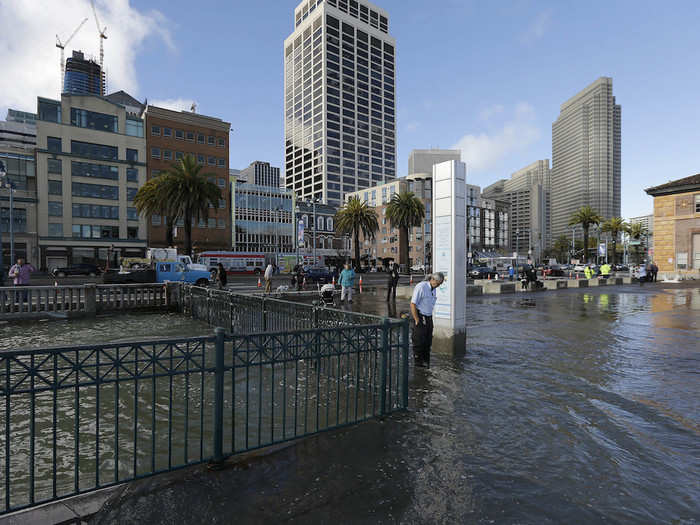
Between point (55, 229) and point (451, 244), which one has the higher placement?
point (55, 229)

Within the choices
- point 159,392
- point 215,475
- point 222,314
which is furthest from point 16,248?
point 215,475

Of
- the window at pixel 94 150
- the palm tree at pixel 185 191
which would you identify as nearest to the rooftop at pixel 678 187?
the palm tree at pixel 185 191

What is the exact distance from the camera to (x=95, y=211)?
55.3m

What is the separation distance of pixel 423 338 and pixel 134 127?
66851 millimetres

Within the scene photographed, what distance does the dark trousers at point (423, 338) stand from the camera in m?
7.00

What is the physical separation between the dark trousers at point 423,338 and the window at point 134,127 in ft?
217

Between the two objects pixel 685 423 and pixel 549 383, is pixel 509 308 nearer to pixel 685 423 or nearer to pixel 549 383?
pixel 549 383

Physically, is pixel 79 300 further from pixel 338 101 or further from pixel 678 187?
pixel 338 101

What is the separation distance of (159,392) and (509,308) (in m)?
14.8

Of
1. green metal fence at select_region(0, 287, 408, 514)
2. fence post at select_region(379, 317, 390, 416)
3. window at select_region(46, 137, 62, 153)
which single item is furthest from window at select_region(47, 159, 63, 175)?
fence post at select_region(379, 317, 390, 416)

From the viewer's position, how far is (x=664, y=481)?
11.4 ft

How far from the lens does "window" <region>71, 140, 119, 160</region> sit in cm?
5391

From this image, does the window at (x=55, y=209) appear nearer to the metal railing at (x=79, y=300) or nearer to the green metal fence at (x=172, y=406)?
the metal railing at (x=79, y=300)

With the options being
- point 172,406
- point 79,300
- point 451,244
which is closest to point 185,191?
point 79,300
